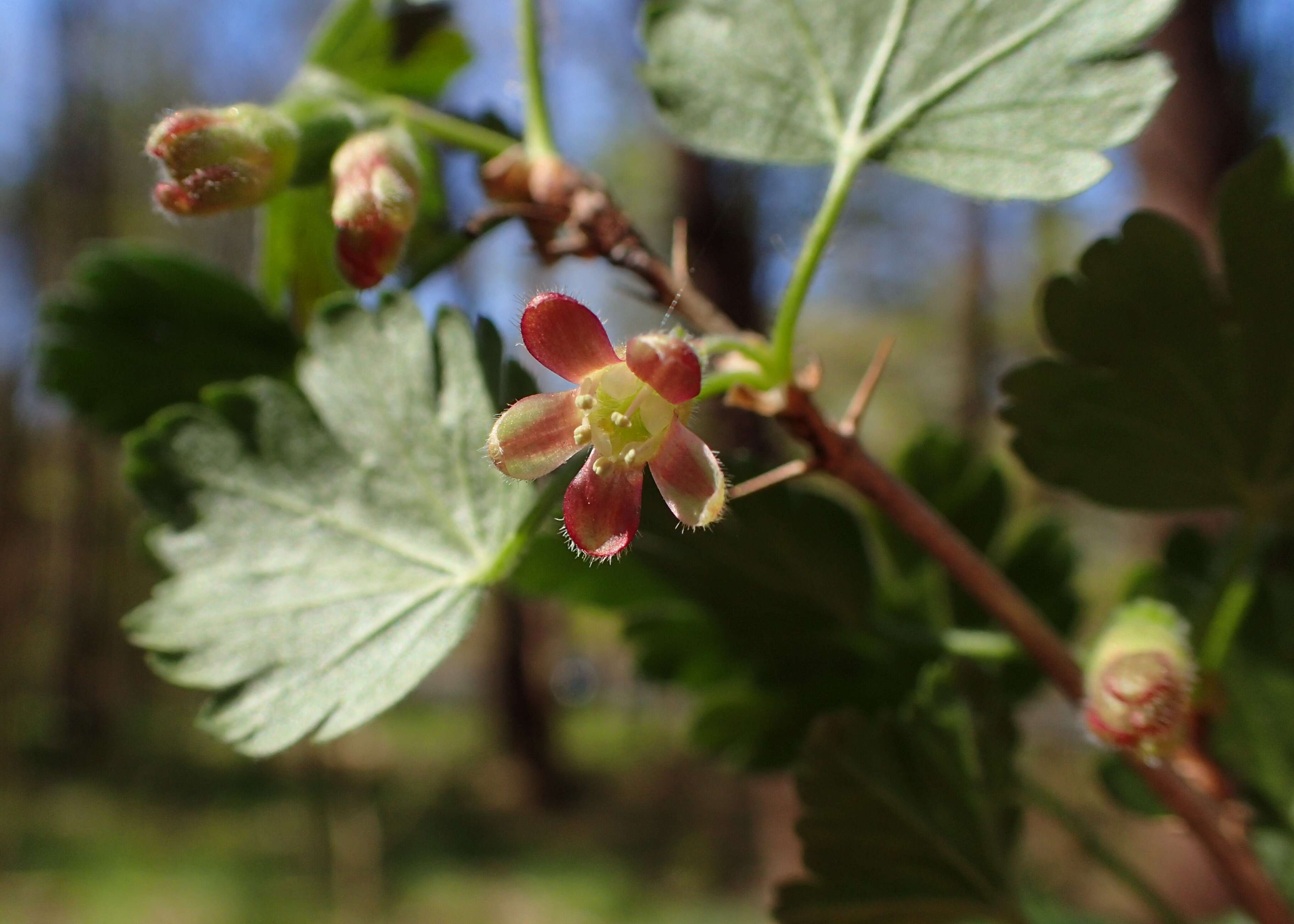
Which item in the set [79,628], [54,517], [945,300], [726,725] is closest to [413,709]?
[79,628]

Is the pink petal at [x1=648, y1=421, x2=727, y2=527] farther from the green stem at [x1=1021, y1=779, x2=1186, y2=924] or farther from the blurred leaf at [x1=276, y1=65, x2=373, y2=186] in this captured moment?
the green stem at [x1=1021, y1=779, x2=1186, y2=924]

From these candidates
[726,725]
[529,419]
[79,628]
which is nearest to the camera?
[529,419]

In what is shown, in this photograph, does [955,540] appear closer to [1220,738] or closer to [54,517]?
[1220,738]

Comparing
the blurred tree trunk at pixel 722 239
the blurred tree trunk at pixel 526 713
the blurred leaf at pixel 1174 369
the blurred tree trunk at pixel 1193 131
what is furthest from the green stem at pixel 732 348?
the blurred tree trunk at pixel 526 713

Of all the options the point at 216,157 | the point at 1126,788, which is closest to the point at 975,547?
the point at 1126,788

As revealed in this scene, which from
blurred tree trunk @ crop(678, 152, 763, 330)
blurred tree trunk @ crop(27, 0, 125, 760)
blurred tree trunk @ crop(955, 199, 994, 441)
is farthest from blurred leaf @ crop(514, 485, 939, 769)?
blurred tree trunk @ crop(27, 0, 125, 760)

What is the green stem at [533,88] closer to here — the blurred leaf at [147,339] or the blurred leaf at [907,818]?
the blurred leaf at [147,339]

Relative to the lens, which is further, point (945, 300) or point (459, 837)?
point (945, 300)
